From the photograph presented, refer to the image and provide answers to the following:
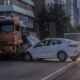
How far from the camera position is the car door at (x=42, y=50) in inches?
797

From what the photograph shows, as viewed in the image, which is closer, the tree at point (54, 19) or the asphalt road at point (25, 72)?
the asphalt road at point (25, 72)

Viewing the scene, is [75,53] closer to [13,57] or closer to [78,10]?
[13,57]

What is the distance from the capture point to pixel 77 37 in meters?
31.2

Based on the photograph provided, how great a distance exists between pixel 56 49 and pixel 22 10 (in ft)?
136

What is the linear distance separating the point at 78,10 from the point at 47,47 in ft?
322

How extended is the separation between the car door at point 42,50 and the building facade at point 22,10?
110 ft

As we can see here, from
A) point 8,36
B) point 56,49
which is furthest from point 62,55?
point 8,36

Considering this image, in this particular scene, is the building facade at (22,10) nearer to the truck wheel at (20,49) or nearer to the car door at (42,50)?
the truck wheel at (20,49)

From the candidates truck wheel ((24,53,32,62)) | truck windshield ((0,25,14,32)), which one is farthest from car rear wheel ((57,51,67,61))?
truck windshield ((0,25,14,32))

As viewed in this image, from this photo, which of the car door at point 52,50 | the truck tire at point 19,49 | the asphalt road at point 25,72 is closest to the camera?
the asphalt road at point 25,72

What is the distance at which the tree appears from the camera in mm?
58219

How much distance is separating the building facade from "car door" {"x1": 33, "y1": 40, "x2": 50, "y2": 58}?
33.5m

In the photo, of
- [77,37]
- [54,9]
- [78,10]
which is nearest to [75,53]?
[77,37]

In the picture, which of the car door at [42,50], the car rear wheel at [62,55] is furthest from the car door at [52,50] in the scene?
the car rear wheel at [62,55]
